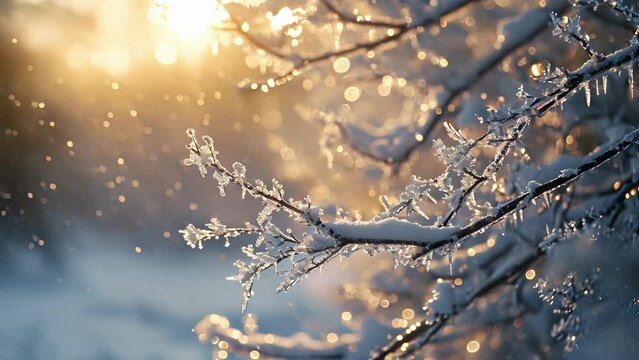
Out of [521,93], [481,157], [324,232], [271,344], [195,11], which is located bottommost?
[324,232]

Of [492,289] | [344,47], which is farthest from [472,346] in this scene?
[344,47]

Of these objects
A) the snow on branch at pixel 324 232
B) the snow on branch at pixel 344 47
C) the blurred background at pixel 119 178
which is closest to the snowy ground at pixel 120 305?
the blurred background at pixel 119 178

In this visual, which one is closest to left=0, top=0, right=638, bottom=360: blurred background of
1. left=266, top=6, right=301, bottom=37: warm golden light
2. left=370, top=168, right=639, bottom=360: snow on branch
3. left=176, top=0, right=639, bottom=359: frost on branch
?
left=176, top=0, right=639, bottom=359: frost on branch

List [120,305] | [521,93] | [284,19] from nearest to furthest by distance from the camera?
[521,93] < [284,19] < [120,305]

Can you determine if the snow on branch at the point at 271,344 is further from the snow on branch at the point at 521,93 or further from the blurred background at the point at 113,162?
the blurred background at the point at 113,162

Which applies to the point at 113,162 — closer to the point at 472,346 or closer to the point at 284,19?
the point at 284,19

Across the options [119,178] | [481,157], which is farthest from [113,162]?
[481,157]

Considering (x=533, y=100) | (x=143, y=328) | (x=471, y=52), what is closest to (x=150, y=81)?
(x=143, y=328)

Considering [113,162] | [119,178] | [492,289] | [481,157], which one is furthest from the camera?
[119,178]

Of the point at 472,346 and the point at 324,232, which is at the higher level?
the point at 472,346

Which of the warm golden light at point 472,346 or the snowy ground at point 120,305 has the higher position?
the snowy ground at point 120,305

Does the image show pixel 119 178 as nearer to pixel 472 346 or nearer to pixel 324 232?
pixel 472 346

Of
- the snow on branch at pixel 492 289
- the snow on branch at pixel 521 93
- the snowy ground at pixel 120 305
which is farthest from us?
the snowy ground at pixel 120 305

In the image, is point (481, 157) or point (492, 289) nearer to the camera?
point (492, 289)
